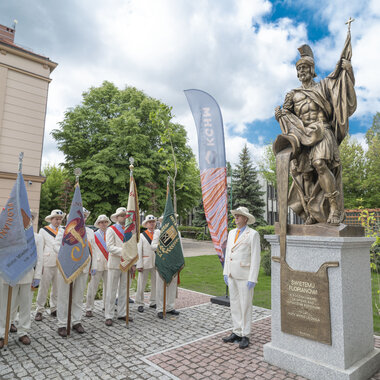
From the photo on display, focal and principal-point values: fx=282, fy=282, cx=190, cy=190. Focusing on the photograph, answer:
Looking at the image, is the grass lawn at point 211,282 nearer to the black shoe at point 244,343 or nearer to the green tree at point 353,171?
the black shoe at point 244,343

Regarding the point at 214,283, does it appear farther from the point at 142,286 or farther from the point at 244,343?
the point at 244,343

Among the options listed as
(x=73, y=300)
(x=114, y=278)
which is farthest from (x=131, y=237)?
(x=73, y=300)

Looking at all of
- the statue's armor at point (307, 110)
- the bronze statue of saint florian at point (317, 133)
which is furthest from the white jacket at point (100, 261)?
the statue's armor at point (307, 110)

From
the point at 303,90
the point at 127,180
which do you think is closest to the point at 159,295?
the point at 303,90

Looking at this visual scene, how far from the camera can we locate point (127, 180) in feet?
63.4

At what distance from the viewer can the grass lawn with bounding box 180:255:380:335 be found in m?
8.02

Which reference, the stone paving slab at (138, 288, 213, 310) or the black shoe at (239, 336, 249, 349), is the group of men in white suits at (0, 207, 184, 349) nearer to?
the stone paving slab at (138, 288, 213, 310)

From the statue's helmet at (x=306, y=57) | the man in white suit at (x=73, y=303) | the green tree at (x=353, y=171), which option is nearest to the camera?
the statue's helmet at (x=306, y=57)

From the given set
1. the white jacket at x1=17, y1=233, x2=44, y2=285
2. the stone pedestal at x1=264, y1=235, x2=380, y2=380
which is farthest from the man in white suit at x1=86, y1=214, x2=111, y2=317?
the stone pedestal at x1=264, y1=235, x2=380, y2=380

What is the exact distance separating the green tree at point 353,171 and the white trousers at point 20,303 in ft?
91.0

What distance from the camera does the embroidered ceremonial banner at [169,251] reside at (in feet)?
21.8

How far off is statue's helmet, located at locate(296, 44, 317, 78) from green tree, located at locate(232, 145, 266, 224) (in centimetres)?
2601

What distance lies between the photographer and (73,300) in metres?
5.71

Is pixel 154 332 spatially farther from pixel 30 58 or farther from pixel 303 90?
pixel 30 58
